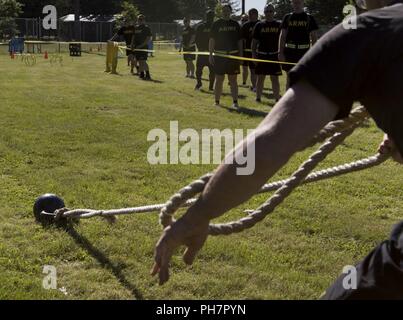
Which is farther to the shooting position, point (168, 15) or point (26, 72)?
point (168, 15)

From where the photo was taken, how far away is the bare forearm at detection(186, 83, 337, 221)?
156cm

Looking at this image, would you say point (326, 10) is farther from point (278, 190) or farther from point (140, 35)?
point (278, 190)

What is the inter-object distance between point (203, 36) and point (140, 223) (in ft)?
34.9

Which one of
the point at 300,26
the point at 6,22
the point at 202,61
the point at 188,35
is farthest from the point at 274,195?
the point at 6,22

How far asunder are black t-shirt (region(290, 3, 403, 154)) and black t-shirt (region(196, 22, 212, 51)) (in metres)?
13.3

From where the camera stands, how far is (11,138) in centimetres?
829

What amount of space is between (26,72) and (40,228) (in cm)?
1605

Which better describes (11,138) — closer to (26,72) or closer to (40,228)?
(40,228)

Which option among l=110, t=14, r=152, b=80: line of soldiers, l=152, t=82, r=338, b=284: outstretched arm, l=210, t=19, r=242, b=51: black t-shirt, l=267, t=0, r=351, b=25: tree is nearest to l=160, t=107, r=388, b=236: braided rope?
l=152, t=82, r=338, b=284: outstretched arm

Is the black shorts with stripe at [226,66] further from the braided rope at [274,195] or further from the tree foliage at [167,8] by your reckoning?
the tree foliage at [167,8]

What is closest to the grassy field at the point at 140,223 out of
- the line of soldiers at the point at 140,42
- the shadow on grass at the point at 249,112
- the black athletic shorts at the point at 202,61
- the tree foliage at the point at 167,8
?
the shadow on grass at the point at 249,112

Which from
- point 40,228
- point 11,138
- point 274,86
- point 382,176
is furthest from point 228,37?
point 40,228

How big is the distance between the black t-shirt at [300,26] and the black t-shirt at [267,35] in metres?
Answer: 1.45

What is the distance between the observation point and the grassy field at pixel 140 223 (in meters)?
3.73
